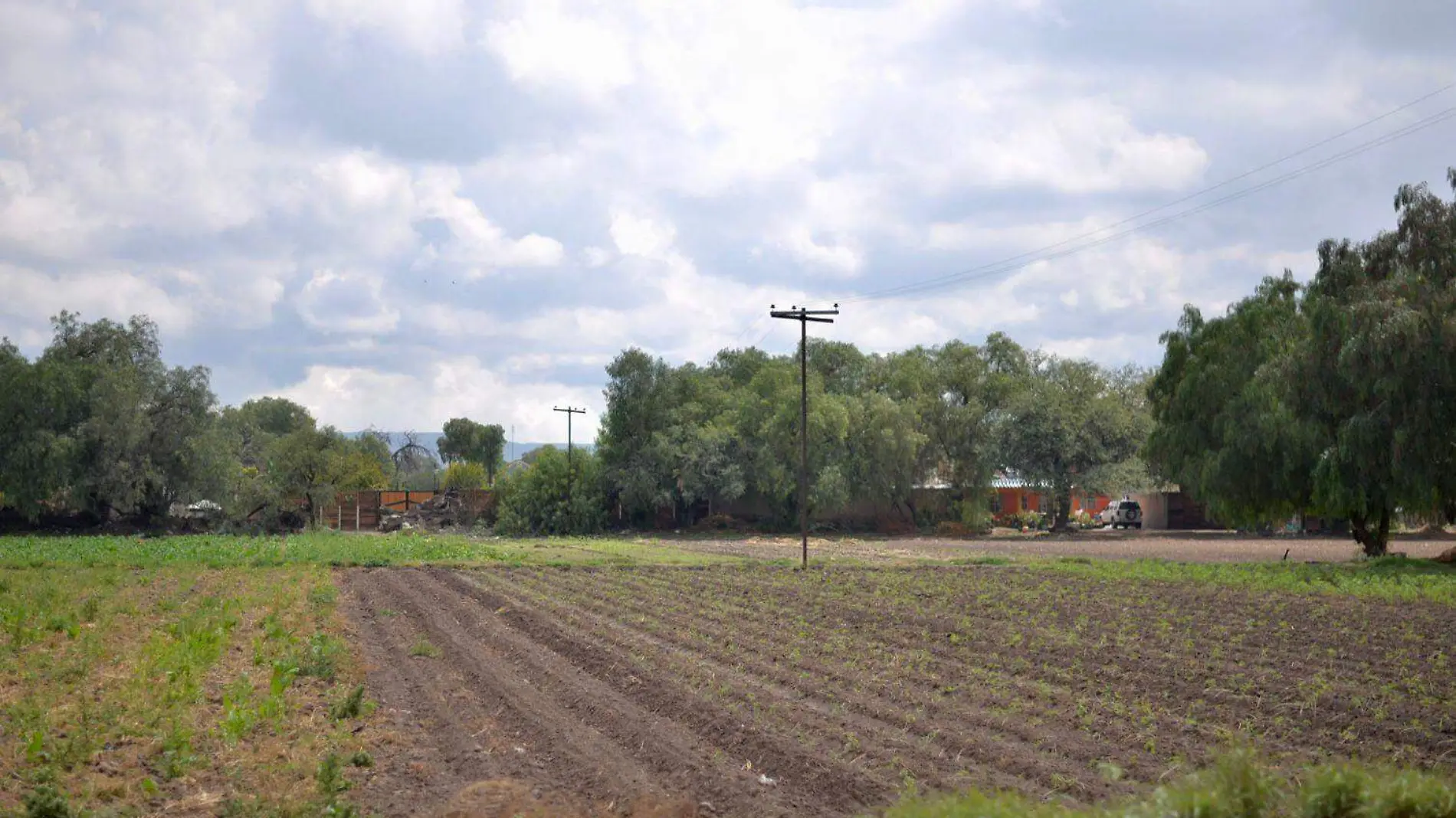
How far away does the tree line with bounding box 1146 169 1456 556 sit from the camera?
2859 cm

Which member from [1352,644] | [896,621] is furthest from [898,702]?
[1352,644]

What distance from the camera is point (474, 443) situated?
4929 inches

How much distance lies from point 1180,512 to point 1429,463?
43061 millimetres

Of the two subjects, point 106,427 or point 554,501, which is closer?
point 106,427

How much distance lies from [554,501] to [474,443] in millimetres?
61955

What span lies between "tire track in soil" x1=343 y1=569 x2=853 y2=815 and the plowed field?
4cm

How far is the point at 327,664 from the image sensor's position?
1428 cm

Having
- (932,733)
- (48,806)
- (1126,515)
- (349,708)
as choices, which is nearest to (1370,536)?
(932,733)

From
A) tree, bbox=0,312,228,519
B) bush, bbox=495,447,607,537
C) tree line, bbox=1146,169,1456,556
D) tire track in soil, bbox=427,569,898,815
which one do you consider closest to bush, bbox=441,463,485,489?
bush, bbox=495,447,607,537

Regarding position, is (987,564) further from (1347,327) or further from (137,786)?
(137,786)

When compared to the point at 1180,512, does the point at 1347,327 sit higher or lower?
higher

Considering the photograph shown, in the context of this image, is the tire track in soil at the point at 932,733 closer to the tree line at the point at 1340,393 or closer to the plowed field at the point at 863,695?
the plowed field at the point at 863,695

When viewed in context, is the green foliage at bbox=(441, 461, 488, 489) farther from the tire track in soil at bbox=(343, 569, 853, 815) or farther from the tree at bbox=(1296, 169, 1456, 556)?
the tire track in soil at bbox=(343, 569, 853, 815)

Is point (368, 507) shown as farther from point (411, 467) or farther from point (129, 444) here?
point (411, 467)
